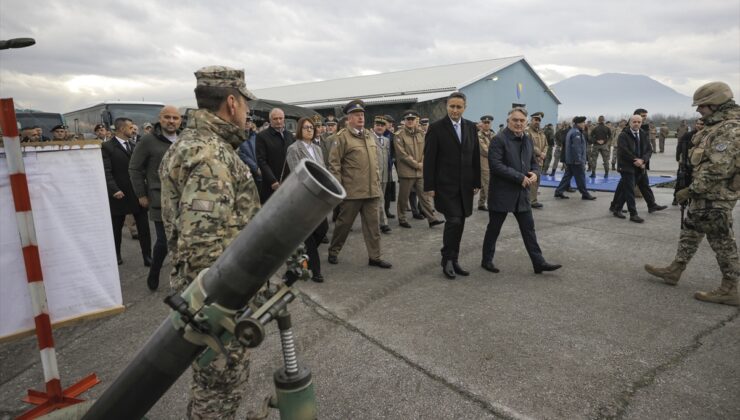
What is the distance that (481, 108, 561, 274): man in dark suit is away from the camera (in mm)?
4754

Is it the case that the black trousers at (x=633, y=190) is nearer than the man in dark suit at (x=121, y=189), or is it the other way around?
the man in dark suit at (x=121, y=189)

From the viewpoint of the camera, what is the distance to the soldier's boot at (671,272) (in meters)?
4.30

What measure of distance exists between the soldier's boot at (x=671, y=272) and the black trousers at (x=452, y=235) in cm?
204

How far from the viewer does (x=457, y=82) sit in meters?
25.0

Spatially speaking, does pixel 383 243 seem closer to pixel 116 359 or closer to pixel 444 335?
pixel 444 335

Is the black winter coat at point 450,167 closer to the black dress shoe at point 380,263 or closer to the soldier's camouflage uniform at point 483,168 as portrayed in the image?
the black dress shoe at point 380,263

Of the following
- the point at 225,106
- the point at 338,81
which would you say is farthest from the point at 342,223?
the point at 338,81

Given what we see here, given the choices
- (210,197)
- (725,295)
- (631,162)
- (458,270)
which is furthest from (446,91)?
(210,197)

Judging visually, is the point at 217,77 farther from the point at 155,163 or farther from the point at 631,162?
the point at 631,162

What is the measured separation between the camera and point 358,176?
5.16m

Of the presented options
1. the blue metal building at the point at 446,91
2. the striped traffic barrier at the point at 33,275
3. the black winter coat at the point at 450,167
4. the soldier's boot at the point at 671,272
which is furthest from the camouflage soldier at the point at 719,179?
the blue metal building at the point at 446,91

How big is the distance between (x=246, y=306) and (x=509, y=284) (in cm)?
371

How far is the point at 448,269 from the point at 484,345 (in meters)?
1.62

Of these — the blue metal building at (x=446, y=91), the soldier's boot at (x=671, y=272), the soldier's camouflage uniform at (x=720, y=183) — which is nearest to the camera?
the soldier's camouflage uniform at (x=720, y=183)
